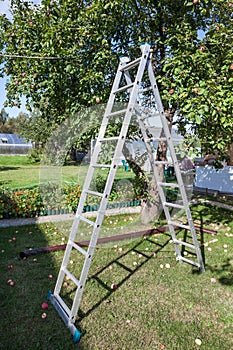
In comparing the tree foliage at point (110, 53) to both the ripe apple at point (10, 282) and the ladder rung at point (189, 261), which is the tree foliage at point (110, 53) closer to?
the ladder rung at point (189, 261)

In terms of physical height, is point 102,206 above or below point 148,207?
above

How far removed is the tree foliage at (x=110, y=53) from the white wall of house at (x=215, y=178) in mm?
5726

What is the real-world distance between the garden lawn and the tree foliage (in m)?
2.02

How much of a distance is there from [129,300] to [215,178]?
8622 mm

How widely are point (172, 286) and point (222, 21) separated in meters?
5.36

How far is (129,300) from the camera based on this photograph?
10.4 ft

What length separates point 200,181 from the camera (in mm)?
11406

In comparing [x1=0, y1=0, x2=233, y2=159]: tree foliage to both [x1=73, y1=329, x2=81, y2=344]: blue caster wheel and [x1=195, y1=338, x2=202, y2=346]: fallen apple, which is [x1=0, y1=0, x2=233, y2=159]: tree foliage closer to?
[x1=195, y1=338, x2=202, y2=346]: fallen apple

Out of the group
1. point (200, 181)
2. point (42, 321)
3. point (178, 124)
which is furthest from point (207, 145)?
point (200, 181)

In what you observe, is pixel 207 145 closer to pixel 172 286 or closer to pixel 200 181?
pixel 172 286

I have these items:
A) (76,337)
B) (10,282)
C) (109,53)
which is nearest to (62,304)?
(76,337)

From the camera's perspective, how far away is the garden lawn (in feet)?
8.34

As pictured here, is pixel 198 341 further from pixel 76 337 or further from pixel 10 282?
pixel 10 282

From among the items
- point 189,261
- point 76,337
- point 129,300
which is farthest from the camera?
point 189,261
